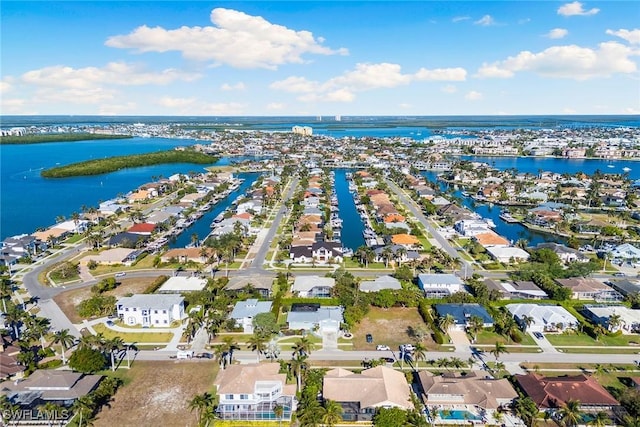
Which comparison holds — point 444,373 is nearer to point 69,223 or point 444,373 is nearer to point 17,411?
point 17,411

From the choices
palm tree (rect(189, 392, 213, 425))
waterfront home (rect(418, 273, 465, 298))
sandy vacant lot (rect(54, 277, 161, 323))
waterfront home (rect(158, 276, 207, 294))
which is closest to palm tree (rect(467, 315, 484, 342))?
waterfront home (rect(418, 273, 465, 298))

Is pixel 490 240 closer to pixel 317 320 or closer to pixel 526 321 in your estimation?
pixel 526 321

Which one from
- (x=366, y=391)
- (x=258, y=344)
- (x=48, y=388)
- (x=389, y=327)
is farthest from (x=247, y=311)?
(x=48, y=388)

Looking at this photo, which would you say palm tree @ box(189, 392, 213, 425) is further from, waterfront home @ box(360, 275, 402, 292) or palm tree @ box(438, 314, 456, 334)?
waterfront home @ box(360, 275, 402, 292)

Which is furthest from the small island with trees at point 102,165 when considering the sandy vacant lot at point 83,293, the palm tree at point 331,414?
the palm tree at point 331,414

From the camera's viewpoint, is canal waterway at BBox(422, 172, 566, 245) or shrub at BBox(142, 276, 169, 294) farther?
canal waterway at BBox(422, 172, 566, 245)

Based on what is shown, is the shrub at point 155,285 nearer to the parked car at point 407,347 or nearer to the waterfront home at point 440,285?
the parked car at point 407,347

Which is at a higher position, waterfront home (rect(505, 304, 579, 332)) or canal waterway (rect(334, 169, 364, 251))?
canal waterway (rect(334, 169, 364, 251))
